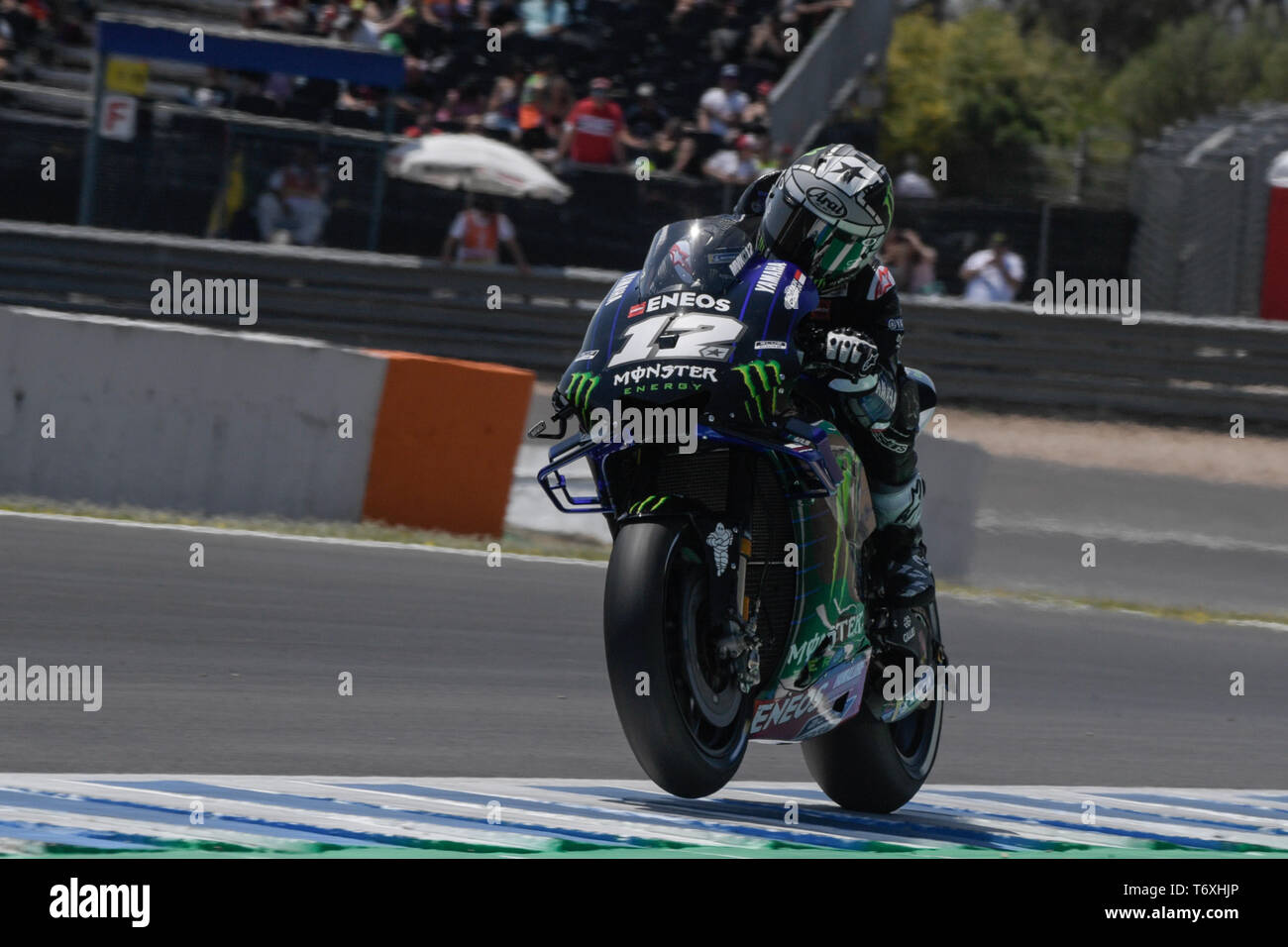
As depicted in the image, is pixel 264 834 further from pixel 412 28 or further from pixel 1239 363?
pixel 412 28

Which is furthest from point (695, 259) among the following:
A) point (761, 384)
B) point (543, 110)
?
point (543, 110)

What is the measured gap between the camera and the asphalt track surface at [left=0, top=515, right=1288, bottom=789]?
6.28m

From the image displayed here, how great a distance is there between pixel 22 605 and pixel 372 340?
33.9 ft

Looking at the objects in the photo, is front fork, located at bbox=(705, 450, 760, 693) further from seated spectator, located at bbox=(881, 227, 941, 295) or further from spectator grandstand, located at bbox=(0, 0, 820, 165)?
spectator grandstand, located at bbox=(0, 0, 820, 165)

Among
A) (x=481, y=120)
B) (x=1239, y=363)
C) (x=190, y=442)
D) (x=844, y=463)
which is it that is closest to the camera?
(x=844, y=463)

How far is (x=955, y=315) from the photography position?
58.7 feet

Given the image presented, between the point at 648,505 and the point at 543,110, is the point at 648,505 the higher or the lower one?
the lower one

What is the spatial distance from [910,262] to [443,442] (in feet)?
26.1

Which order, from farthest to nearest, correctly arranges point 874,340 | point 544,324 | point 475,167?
point 544,324, point 475,167, point 874,340

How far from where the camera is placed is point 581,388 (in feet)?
16.1

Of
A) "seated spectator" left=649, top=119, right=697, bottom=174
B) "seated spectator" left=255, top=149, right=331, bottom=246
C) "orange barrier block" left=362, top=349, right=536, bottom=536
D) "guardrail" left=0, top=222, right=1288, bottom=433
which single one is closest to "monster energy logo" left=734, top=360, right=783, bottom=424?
"orange barrier block" left=362, top=349, right=536, bottom=536

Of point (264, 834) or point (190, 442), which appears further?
point (190, 442)

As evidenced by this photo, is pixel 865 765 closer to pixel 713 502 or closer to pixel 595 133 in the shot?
pixel 713 502
